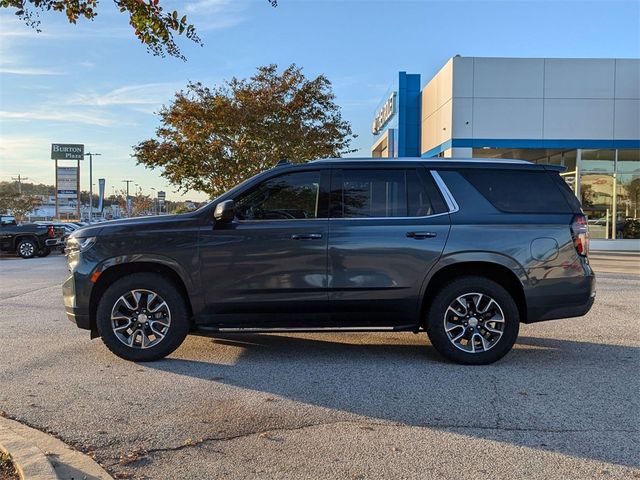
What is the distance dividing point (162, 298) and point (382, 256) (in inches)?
86.8

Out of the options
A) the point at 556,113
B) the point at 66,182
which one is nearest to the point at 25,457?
the point at 556,113

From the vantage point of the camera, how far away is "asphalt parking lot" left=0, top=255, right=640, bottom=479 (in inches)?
143

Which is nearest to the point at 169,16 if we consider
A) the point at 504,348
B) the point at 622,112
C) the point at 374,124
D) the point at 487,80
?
the point at 504,348

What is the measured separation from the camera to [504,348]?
18.6 feet

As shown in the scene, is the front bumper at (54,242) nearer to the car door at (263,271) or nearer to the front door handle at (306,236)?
the car door at (263,271)

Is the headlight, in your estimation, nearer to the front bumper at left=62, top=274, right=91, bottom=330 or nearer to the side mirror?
the front bumper at left=62, top=274, right=91, bottom=330

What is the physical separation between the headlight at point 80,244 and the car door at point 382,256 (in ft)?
7.79

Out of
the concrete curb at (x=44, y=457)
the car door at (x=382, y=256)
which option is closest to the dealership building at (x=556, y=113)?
the car door at (x=382, y=256)

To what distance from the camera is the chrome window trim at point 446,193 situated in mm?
5770

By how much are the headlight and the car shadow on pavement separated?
1.33 metres

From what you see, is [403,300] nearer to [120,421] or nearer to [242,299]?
[242,299]

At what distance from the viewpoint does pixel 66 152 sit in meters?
60.8

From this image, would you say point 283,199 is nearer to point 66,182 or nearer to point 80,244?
point 80,244

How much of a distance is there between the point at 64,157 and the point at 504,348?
62907 millimetres
